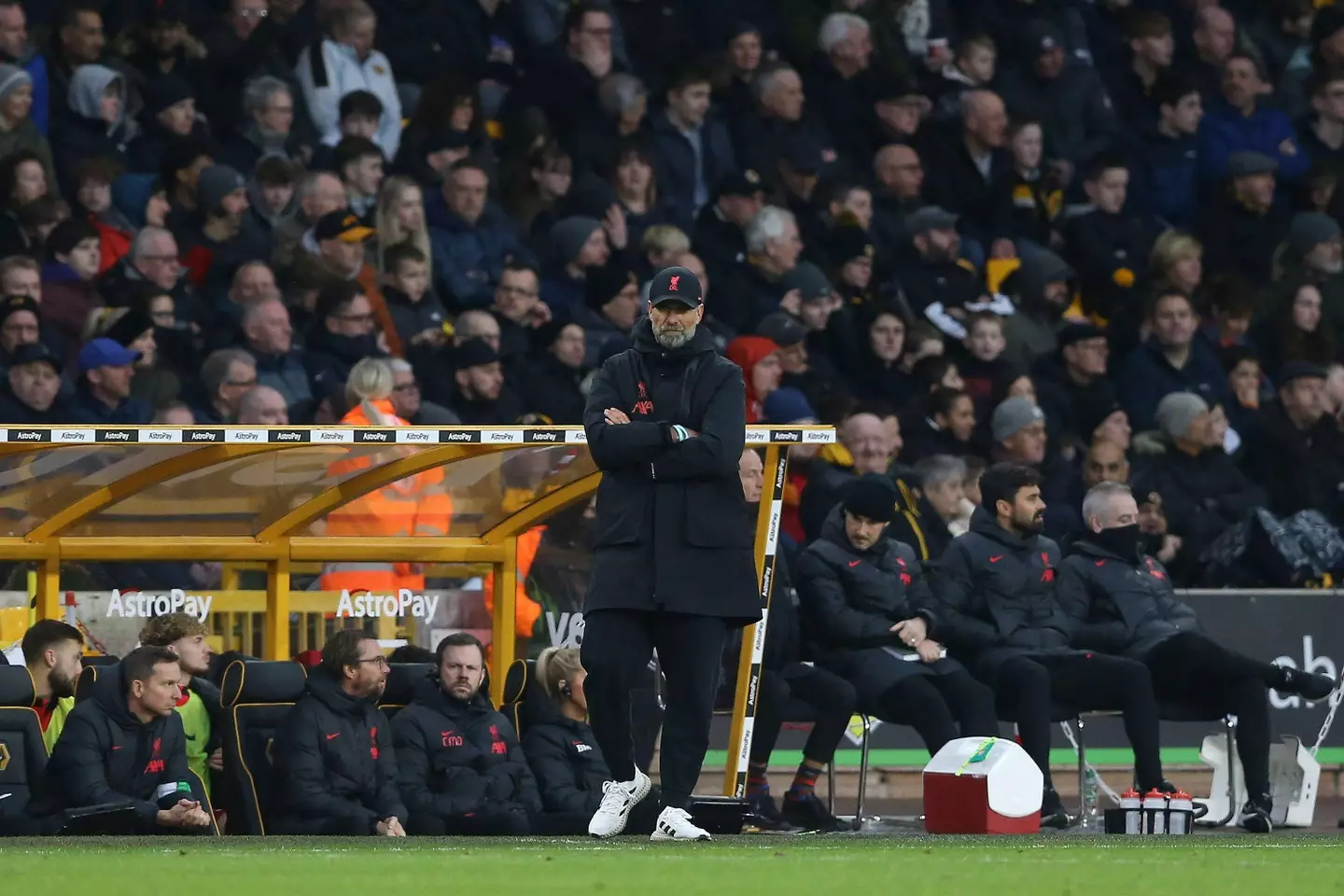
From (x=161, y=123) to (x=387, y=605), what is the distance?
14.1ft

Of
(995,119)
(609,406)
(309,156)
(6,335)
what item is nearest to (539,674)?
(609,406)

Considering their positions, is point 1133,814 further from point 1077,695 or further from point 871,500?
point 871,500

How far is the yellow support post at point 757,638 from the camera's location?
1243 cm

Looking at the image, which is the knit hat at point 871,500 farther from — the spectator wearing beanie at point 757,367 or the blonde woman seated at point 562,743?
the spectator wearing beanie at point 757,367

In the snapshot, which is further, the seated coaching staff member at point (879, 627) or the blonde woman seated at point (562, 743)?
the seated coaching staff member at point (879, 627)

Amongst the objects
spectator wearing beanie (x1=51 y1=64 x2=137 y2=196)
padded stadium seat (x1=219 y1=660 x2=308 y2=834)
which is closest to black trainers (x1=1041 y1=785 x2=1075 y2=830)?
padded stadium seat (x1=219 y1=660 x2=308 y2=834)

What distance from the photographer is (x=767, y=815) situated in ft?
42.1

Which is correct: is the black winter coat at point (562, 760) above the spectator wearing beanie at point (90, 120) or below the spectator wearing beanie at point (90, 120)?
below

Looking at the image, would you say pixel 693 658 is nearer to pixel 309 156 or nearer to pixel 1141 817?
pixel 1141 817

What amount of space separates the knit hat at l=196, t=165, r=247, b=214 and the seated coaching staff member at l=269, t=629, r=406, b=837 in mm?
4416

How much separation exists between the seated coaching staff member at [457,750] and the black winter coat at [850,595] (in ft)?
6.15

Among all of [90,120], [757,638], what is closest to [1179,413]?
[757,638]

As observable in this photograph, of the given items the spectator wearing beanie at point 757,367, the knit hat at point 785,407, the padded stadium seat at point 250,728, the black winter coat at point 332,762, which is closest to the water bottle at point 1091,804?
the knit hat at point 785,407

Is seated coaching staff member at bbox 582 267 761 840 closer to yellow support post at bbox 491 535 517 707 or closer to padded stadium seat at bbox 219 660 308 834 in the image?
padded stadium seat at bbox 219 660 308 834
